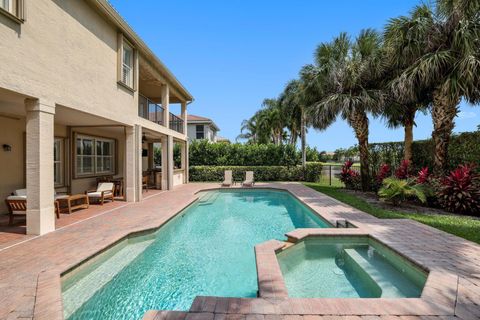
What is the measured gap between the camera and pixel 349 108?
1401cm

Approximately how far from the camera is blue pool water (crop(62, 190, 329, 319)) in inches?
164

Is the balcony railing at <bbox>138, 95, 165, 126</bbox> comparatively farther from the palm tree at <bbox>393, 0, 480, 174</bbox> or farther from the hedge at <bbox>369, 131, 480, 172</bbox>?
the hedge at <bbox>369, 131, 480, 172</bbox>

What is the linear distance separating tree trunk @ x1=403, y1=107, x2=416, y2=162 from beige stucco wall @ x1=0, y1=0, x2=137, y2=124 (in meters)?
13.9

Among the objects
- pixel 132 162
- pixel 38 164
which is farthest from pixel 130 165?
pixel 38 164

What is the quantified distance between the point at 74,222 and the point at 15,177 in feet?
12.0

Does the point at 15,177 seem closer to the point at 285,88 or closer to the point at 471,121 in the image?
the point at 471,121

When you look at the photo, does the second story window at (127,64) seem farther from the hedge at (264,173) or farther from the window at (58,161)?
the hedge at (264,173)

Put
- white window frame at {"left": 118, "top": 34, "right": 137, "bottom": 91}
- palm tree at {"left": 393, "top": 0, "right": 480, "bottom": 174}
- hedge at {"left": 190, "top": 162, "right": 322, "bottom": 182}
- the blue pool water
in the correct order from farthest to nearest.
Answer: hedge at {"left": 190, "top": 162, "right": 322, "bottom": 182} → white window frame at {"left": 118, "top": 34, "right": 137, "bottom": 91} → palm tree at {"left": 393, "top": 0, "right": 480, "bottom": 174} → the blue pool water

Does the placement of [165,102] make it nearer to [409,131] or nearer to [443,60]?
[443,60]

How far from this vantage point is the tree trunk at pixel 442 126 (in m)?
10.5

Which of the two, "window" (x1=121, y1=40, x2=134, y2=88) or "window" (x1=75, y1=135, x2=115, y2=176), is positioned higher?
"window" (x1=121, y1=40, x2=134, y2=88)

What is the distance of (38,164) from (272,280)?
623 cm

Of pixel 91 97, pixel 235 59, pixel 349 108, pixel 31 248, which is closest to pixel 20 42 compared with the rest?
pixel 91 97

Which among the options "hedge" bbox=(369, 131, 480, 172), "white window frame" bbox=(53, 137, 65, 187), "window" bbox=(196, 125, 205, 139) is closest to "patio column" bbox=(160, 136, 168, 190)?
"white window frame" bbox=(53, 137, 65, 187)
